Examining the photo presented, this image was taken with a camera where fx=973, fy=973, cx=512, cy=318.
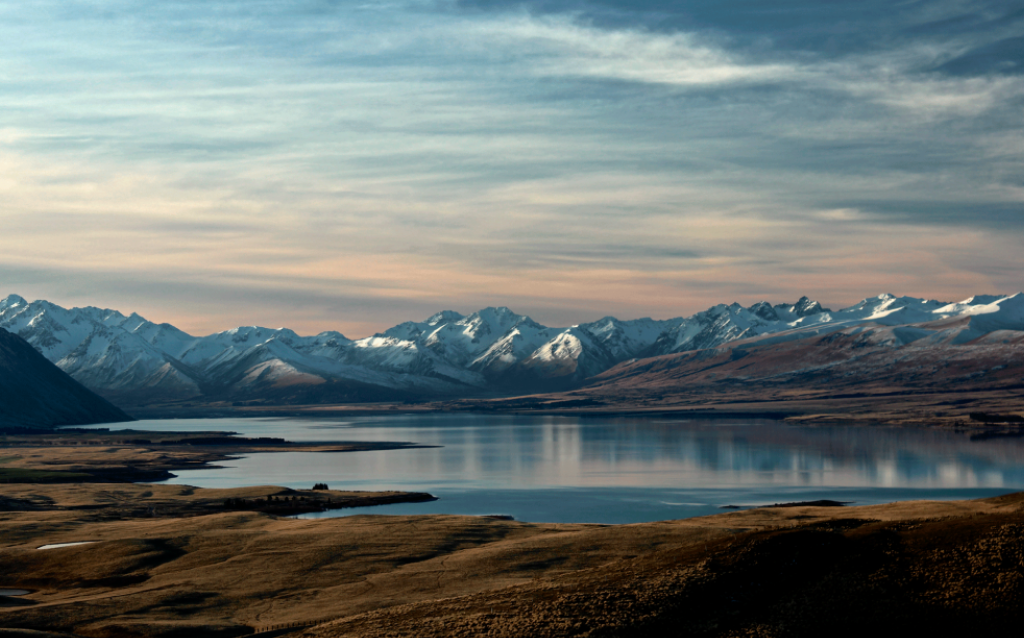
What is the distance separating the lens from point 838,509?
8906cm

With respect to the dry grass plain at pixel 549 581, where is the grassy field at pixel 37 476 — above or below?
below

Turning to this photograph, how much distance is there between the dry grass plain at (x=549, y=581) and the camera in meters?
43.7

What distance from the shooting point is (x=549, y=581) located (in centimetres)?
5166

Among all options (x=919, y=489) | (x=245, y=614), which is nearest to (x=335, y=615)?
(x=245, y=614)

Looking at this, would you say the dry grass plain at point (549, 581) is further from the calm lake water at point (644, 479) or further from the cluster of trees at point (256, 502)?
the calm lake water at point (644, 479)

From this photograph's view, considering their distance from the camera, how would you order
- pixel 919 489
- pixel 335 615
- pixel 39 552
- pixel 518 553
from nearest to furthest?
1. pixel 335 615
2. pixel 518 553
3. pixel 39 552
4. pixel 919 489

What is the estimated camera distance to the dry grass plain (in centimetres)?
4366

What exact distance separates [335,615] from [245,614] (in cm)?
569

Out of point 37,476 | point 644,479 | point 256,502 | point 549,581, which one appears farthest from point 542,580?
point 37,476

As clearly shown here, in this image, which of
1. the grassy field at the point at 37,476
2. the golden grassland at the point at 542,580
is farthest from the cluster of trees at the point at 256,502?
the grassy field at the point at 37,476

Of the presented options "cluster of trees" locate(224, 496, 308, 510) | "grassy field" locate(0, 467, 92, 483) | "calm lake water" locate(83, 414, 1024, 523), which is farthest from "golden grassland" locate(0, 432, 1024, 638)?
"grassy field" locate(0, 467, 92, 483)

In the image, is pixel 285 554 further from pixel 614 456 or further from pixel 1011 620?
pixel 614 456

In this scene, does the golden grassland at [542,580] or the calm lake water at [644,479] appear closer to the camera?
the golden grassland at [542,580]

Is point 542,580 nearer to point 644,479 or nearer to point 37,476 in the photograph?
point 644,479
